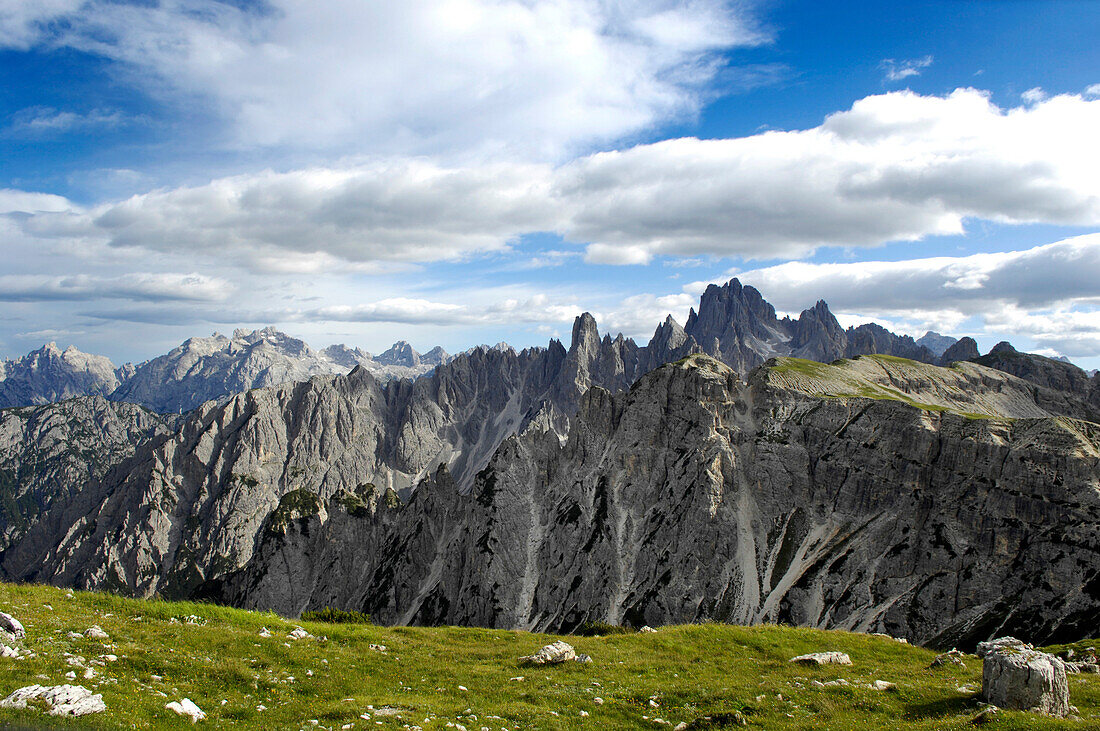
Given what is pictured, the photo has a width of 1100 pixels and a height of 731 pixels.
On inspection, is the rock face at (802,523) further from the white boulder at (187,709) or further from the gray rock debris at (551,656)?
the white boulder at (187,709)

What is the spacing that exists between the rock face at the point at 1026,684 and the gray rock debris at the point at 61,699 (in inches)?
1224

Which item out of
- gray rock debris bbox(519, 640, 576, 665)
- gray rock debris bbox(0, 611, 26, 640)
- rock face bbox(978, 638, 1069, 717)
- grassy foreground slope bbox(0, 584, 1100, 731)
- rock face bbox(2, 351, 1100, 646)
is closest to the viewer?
grassy foreground slope bbox(0, 584, 1100, 731)

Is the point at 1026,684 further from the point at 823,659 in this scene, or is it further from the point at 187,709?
the point at 187,709

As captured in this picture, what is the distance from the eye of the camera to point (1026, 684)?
22.7 meters

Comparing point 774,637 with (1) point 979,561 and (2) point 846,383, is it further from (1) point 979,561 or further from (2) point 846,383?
(2) point 846,383

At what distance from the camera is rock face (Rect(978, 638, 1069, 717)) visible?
22547 millimetres

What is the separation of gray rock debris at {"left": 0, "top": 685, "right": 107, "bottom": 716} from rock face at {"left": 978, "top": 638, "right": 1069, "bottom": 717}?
31084 mm

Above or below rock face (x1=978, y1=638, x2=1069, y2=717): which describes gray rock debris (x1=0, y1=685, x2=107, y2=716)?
above

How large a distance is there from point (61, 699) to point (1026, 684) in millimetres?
32566

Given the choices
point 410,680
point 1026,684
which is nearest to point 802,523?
point 1026,684

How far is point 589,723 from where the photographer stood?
2122cm

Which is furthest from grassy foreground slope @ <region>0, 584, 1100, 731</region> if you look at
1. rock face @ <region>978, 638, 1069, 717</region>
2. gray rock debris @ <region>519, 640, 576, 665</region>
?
rock face @ <region>978, 638, 1069, 717</region>

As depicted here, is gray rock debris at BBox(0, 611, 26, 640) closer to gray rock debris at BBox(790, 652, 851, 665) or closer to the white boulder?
the white boulder

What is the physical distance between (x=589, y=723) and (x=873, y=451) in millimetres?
145203
